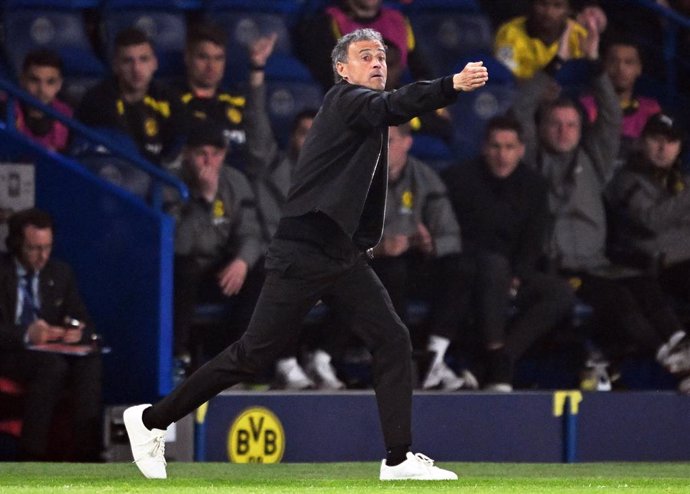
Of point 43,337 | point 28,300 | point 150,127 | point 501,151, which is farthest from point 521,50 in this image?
point 43,337

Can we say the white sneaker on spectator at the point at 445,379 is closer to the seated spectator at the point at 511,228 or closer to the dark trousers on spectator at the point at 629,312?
the seated spectator at the point at 511,228

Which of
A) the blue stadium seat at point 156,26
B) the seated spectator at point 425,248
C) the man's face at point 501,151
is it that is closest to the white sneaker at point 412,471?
the seated spectator at point 425,248

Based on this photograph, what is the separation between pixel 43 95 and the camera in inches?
380

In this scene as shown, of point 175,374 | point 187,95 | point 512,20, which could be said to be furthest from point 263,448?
point 512,20

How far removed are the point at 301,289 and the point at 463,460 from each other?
3.12 meters

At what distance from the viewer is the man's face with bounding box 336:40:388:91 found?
6.88m

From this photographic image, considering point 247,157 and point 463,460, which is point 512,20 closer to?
point 247,157

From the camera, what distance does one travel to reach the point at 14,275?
8828 millimetres

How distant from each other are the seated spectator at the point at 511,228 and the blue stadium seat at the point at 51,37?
2.19 m

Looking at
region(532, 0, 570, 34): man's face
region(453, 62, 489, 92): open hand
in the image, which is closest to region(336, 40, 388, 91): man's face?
region(453, 62, 489, 92): open hand

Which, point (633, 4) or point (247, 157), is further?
point (633, 4)

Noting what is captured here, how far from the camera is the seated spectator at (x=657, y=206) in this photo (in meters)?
10.9

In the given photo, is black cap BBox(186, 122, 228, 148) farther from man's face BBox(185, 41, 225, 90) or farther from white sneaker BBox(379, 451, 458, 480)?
white sneaker BBox(379, 451, 458, 480)

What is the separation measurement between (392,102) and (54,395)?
2.95m
